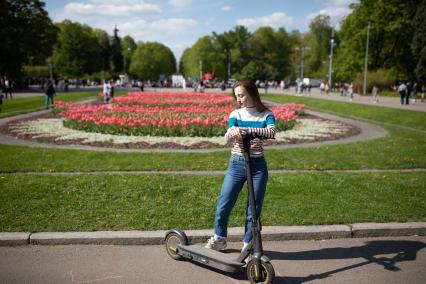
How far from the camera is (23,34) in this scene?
49750 mm

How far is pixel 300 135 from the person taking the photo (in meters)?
13.5

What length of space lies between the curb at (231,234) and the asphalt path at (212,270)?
0.09 m

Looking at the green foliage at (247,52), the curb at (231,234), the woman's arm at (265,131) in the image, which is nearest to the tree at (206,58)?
the green foliage at (247,52)

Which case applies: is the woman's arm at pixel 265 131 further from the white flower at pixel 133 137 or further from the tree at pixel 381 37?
the tree at pixel 381 37

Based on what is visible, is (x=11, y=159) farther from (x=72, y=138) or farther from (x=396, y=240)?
(x=396, y=240)

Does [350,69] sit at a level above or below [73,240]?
above

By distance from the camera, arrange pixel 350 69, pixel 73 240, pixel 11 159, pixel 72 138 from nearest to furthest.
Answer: pixel 73 240
pixel 11 159
pixel 72 138
pixel 350 69

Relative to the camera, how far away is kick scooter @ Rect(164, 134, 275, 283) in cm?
356

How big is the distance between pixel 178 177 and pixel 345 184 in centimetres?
293

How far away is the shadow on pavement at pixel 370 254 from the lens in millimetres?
4227

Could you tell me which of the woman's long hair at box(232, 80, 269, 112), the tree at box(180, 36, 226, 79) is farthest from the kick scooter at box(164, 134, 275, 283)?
the tree at box(180, 36, 226, 79)

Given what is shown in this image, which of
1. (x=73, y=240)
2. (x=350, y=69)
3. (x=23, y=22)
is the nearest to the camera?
(x=73, y=240)

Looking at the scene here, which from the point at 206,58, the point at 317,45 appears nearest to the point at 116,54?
the point at 206,58

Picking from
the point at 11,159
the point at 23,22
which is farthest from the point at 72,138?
the point at 23,22
